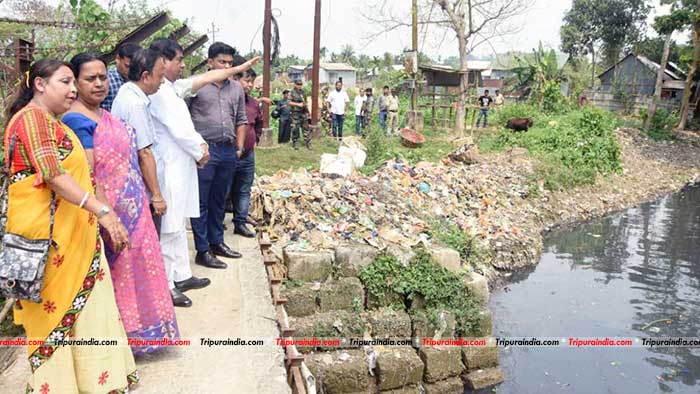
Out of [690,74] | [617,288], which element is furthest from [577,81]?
[617,288]

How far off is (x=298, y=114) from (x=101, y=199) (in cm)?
878

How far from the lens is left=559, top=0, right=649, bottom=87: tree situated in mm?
27783

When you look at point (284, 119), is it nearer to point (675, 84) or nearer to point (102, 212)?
point (102, 212)

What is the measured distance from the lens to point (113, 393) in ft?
7.38

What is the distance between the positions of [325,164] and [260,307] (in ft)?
15.1

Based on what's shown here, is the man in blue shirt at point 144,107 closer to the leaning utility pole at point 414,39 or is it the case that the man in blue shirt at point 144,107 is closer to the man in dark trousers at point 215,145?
the man in dark trousers at point 215,145

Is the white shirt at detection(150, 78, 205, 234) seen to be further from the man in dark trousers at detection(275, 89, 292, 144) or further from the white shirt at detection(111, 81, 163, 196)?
the man in dark trousers at detection(275, 89, 292, 144)

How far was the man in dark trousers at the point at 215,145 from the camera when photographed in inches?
150

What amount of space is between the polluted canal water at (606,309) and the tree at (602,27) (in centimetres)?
2172

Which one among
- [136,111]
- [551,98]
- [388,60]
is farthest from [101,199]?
[388,60]

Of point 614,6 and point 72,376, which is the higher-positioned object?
point 614,6

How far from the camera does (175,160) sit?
10.6 ft

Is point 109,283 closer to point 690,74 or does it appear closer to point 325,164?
point 325,164

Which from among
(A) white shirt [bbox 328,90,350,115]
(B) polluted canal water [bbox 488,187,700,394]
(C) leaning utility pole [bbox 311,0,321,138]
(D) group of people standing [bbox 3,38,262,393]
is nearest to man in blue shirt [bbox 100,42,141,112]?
(D) group of people standing [bbox 3,38,262,393]
